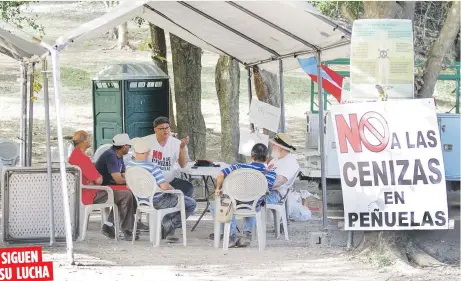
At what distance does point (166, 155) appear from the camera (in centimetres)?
1108

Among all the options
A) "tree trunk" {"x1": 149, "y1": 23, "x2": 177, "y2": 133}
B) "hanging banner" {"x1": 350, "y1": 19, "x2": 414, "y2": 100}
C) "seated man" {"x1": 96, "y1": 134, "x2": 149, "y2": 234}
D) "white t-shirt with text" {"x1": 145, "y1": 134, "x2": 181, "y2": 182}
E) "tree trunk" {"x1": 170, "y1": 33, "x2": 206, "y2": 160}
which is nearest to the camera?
"hanging banner" {"x1": 350, "y1": 19, "x2": 414, "y2": 100}

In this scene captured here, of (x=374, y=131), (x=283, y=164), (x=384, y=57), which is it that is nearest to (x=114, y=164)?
(x=283, y=164)

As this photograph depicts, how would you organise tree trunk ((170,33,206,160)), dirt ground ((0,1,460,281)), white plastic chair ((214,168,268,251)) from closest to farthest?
dirt ground ((0,1,460,281)) < white plastic chair ((214,168,268,251)) < tree trunk ((170,33,206,160))

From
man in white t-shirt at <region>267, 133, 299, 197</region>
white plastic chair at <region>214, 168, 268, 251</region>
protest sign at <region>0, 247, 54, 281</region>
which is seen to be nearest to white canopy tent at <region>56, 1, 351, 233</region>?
man in white t-shirt at <region>267, 133, 299, 197</region>

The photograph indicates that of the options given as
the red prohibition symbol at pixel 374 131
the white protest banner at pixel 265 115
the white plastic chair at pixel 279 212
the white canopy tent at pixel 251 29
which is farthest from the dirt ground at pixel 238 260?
the white protest banner at pixel 265 115

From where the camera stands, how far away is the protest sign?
8065 millimetres

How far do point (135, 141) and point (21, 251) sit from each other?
5.67 feet

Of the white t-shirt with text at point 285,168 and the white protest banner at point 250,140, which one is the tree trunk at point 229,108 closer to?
the white protest banner at point 250,140

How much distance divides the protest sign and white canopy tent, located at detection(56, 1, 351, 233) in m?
1.92

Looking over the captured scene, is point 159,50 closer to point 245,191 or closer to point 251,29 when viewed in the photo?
point 251,29

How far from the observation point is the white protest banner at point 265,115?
42.0 feet

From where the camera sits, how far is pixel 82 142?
35.4ft

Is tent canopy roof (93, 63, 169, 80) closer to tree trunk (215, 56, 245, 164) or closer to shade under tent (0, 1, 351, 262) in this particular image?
tree trunk (215, 56, 245, 164)

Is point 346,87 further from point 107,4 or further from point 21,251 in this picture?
point 107,4
